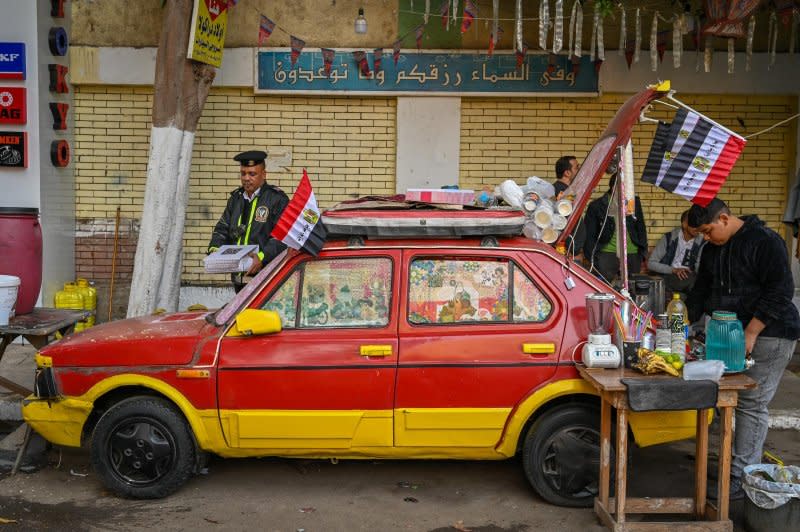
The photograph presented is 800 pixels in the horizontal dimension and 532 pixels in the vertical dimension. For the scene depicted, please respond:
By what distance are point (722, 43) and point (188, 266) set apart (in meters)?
6.92

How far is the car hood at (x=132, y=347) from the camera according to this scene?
5.50 metres

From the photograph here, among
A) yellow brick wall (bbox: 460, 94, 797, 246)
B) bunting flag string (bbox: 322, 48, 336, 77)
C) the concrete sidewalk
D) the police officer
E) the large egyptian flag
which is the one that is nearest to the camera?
the large egyptian flag

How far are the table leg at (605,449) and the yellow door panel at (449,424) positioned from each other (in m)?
0.57

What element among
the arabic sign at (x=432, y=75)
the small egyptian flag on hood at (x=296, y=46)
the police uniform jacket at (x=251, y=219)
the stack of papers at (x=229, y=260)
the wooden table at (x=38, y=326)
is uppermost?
the small egyptian flag on hood at (x=296, y=46)

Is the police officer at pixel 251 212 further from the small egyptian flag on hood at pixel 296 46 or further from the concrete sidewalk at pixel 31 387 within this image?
the small egyptian flag on hood at pixel 296 46

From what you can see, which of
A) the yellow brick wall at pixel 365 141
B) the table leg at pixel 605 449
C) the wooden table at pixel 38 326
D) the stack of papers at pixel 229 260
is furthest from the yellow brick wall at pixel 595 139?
the table leg at pixel 605 449

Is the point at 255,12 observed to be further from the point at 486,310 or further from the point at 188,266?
the point at 486,310

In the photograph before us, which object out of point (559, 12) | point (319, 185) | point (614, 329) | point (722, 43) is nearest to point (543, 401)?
point (614, 329)

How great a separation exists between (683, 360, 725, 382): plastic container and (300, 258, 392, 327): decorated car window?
1.84 meters

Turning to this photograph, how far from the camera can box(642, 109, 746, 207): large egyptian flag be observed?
570 cm

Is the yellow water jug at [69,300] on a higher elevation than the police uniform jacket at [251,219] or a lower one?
lower

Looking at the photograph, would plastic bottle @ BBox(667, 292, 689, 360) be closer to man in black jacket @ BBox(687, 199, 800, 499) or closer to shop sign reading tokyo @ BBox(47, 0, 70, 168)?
man in black jacket @ BBox(687, 199, 800, 499)

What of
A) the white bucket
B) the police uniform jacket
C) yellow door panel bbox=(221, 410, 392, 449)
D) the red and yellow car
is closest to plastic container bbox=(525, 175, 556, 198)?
the red and yellow car

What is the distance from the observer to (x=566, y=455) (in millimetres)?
5375
